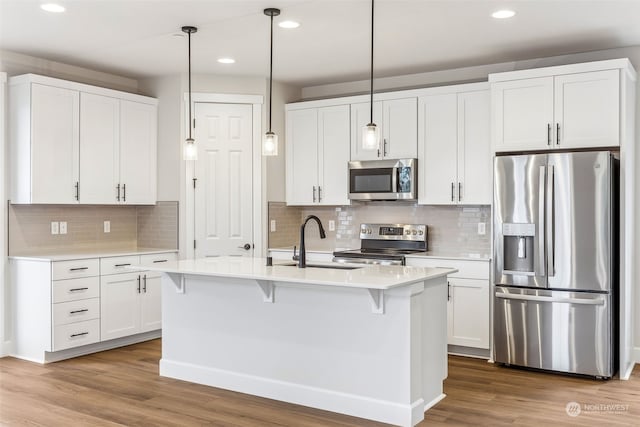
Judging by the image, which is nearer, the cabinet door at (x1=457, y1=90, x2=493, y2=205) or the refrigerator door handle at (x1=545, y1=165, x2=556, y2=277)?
the refrigerator door handle at (x1=545, y1=165, x2=556, y2=277)

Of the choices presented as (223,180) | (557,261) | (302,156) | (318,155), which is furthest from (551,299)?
(223,180)

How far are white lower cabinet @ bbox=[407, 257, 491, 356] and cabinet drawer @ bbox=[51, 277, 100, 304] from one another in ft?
10.0

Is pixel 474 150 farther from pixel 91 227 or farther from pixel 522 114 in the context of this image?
pixel 91 227

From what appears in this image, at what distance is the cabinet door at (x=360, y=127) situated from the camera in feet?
19.2

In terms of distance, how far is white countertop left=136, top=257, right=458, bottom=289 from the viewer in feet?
10.9

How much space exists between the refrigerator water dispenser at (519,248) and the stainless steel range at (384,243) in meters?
1.03

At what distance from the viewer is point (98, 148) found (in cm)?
555

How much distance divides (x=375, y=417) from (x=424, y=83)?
3.59 metres

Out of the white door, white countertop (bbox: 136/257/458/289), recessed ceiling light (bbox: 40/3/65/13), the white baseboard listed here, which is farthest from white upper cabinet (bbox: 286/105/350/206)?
recessed ceiling light (bbox: 40/3/65/13)

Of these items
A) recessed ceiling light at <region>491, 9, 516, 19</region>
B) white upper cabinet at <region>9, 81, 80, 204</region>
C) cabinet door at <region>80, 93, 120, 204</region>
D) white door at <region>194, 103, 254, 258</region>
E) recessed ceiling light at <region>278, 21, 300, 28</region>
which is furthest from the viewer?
white door at <region>194, 103, 254, 258</region>

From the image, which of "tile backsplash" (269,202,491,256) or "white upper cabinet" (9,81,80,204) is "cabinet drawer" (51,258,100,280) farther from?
"tile backsplash" (269,202,491,256)

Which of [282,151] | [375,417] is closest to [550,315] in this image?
[375,417]

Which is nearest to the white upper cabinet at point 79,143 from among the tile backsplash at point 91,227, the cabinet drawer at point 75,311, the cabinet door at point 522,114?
the tile backsplash at point 91,227

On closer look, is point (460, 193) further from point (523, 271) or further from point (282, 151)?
point (282, 151)
